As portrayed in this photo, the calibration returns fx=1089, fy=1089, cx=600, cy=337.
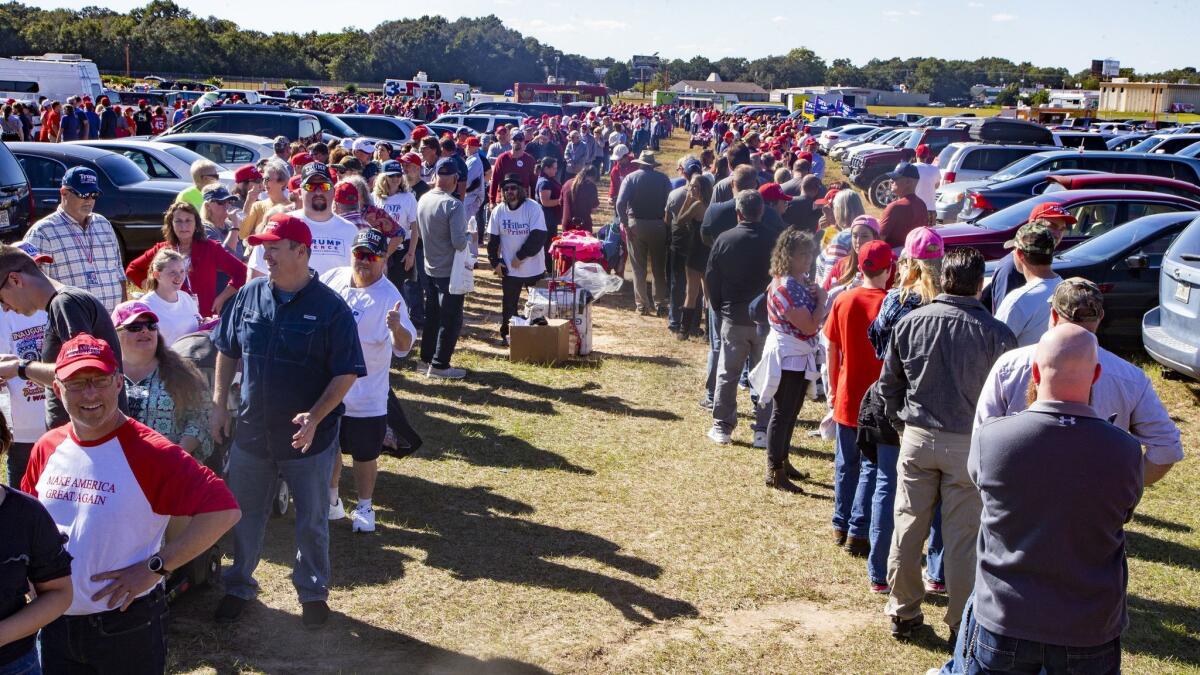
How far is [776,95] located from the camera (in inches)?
4146

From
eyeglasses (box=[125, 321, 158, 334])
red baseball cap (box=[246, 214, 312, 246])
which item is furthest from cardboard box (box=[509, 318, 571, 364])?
eyeglasses (box=[125, 321, 158, 334])

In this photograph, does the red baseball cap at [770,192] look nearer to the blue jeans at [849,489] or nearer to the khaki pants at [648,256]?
the khaki pants at [648,256]

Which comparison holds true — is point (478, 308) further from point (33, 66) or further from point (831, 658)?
point (33, 66)

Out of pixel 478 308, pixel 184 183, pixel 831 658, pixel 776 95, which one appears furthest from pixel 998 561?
pixel 776 95

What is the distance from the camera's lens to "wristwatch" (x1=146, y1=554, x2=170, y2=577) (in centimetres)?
344

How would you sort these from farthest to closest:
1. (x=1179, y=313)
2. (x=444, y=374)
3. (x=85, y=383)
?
(x=444, y=374) → (x=1179, y=313) → (x=85, y=383)

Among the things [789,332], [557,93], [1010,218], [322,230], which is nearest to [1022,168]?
[1010,218]

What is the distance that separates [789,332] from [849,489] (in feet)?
3.87

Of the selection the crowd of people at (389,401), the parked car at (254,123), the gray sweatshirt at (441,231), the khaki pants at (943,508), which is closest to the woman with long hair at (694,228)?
the crowd of people at (389,401)

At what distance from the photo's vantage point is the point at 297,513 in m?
5.26

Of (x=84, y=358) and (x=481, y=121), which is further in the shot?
(x=481, y=121)

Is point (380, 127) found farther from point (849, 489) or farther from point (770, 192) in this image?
point (849, 489)

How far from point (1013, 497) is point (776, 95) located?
347 ft

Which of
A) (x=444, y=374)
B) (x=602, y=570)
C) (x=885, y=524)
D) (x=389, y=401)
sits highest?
(x=389, y=401)
